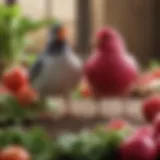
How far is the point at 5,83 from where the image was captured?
1024 millimetres

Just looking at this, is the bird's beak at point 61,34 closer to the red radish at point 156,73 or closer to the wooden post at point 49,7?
the red radish at point 156,73

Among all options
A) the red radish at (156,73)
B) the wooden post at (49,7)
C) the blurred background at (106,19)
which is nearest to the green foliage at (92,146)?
the red radish at (156,73)

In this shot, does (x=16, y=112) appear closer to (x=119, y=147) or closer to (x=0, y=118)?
(x=0, y=118)

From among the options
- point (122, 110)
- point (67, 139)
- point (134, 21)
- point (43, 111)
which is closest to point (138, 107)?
point (122, 110)

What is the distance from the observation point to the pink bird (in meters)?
0.96

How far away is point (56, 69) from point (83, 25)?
39.8 inches

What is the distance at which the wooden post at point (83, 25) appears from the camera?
6.36 feet

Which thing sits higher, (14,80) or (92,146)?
(14,80)

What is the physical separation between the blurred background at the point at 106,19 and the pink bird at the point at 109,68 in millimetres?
924

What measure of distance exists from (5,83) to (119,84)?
22 cm

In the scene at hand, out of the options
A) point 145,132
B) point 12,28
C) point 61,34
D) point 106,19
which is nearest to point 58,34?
point 61,34

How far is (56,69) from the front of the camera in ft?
3.14

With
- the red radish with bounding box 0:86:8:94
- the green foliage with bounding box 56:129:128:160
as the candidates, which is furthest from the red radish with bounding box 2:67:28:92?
the green foliage with bounding box 56:129:128:160

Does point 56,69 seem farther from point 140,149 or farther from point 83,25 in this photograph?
point 83,25
